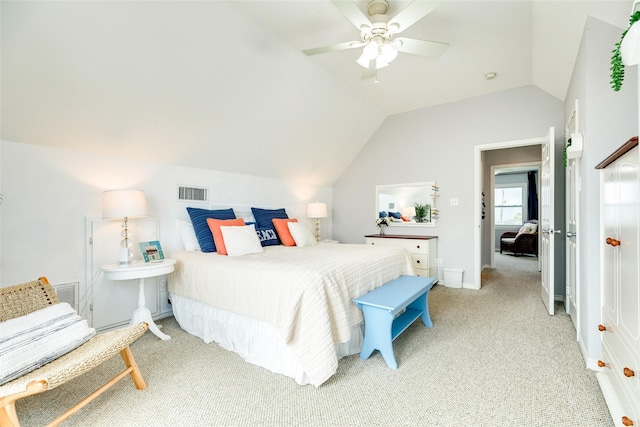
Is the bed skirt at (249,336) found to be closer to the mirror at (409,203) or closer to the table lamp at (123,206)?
the table lamp at (123,206)

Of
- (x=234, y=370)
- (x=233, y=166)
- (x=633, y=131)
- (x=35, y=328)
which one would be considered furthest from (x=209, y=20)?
(x=633, y=131)

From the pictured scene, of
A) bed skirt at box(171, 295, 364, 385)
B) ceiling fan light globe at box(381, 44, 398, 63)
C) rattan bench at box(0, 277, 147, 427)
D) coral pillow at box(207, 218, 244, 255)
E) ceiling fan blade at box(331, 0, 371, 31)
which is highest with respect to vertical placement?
ceiling fan blade at box(331, 0, 371, 31)

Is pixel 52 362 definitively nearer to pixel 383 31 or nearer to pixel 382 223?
pixel 383 31

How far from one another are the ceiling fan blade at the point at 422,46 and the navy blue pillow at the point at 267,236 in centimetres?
233

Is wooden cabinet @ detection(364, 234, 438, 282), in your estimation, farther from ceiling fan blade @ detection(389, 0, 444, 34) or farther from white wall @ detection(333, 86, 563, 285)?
ceiling fan blade @ detection(389, 0, 444, 34)

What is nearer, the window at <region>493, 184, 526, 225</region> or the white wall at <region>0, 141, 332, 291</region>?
the white wall at <region>0, 141, 332, 291</region>

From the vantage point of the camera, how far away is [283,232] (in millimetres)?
3645

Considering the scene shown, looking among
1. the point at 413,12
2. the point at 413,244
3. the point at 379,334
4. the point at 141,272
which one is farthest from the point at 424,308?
the point at 141,272

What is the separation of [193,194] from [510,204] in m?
8.62

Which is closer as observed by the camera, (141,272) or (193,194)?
(141,272)

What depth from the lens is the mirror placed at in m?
4.34

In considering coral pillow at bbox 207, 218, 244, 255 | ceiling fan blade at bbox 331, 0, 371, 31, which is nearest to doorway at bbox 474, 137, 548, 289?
ceiling fan blade at bbox 331, 0, 371, 31

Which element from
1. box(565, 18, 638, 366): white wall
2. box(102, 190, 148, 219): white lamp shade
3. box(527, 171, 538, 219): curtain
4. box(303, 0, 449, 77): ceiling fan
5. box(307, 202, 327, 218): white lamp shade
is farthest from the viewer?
box(527, 171, 538, 219): curtain

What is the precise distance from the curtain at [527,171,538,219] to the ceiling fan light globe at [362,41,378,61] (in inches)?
308
